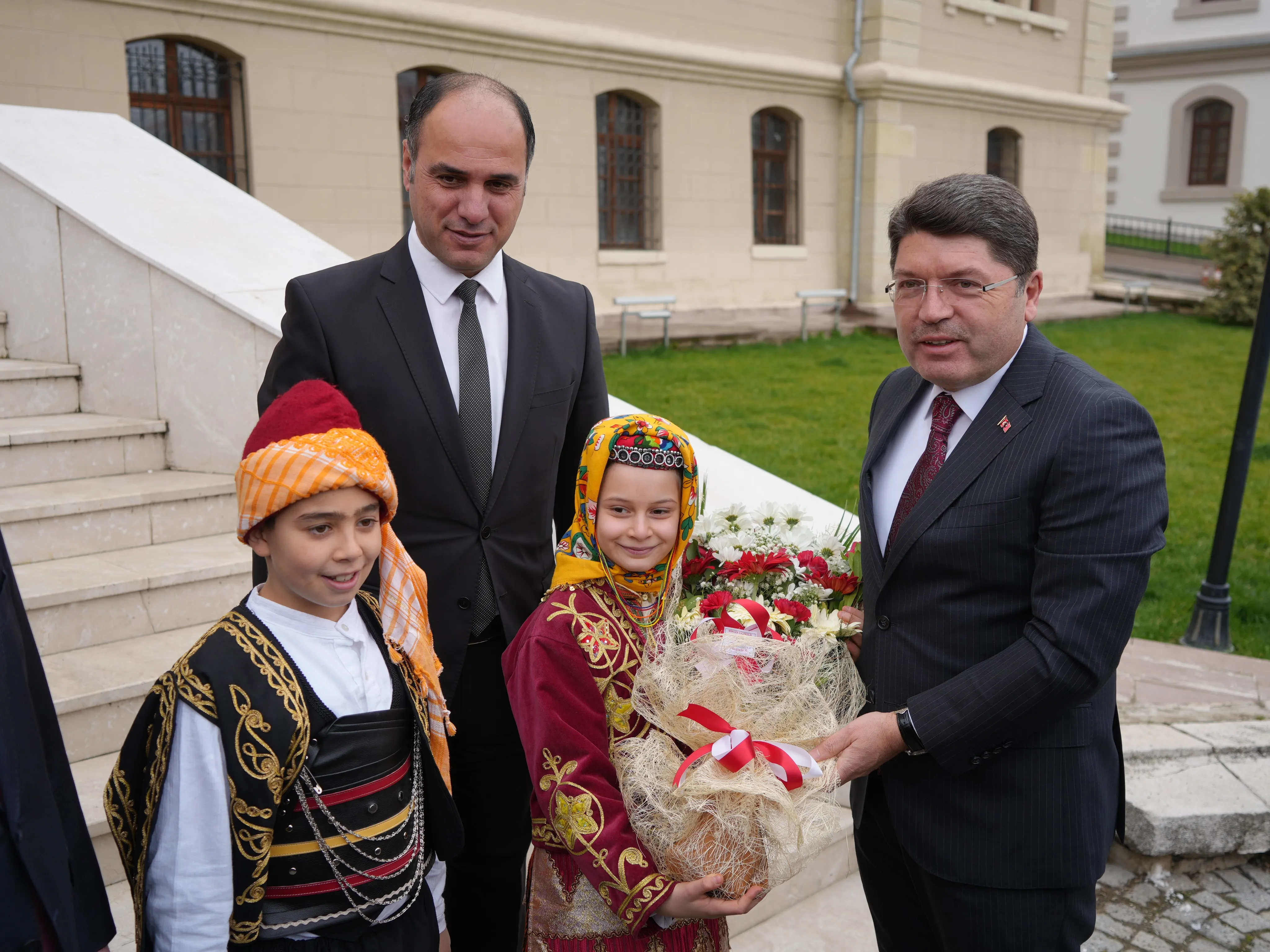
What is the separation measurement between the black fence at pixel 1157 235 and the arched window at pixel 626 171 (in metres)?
17.3

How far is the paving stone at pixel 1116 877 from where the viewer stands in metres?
4.12

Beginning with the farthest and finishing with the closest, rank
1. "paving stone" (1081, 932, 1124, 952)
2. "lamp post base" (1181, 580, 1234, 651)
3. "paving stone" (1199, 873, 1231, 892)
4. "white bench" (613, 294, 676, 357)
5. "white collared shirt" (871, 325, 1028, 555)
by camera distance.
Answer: "white bench" (613, 294, 676, 357) < "lamp post base" (1181, 580, 1234, 651) < "paving stone" (1199, 873, 1231, 892) < "paving stone" (1081, 932, 1124, 952) < "white collared shirt" (871, 325, 1028, 555)

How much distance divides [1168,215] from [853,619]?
31934 millimetres

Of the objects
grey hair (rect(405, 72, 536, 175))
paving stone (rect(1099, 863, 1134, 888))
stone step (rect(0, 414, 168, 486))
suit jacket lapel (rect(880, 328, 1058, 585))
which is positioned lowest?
paving stone (rect(1099, 863, 1134, 888))

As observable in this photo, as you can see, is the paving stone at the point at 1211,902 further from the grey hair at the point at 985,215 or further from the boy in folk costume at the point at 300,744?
the boy in folk costume at the point at 300,744

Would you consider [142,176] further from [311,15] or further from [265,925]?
[311,15]

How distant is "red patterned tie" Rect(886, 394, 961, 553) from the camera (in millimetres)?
Result: 2307

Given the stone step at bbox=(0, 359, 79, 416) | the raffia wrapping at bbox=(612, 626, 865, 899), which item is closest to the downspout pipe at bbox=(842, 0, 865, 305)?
the stone step at bbox=(0, 359, 79, 416)

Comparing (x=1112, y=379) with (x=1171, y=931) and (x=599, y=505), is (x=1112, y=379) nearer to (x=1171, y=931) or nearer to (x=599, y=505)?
(x=1171, y=931)

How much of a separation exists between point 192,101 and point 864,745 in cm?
1153

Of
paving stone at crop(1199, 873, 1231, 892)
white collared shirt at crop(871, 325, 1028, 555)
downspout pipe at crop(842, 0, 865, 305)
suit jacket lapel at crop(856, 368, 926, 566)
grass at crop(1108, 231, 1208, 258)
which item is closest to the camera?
white collared shirt at crop(871, 325, 1028, 555)

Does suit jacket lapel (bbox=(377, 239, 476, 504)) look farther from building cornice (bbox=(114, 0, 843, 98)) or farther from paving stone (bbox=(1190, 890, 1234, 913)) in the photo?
building cornice (bbox=(114, 0, 843, 98))

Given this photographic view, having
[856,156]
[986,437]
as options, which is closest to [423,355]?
[986,437]

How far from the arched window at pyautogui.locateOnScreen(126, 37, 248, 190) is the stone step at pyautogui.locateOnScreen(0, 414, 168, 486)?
733cm
